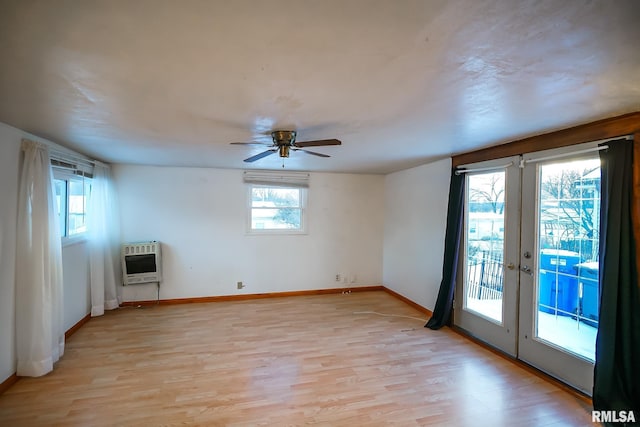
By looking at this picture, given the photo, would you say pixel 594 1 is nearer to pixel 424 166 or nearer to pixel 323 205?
pixel 424 166

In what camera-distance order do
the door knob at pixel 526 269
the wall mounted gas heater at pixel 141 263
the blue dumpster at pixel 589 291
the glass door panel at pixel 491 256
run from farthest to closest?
the wall mounted gas heater at pixel 141 263
the glass door panel at pixel 491 256
the door knob at pixel 526 269
the blue dumpster at pixel 589 291

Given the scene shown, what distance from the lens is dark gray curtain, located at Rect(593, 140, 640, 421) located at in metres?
2.05

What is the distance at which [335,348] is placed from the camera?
130 inches

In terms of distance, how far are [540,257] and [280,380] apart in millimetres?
2701

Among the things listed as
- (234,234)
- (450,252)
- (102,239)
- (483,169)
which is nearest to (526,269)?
(450,252)

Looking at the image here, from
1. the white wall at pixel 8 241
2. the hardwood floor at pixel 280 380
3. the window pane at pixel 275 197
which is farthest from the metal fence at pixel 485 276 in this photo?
the white wall at pixel 8 241

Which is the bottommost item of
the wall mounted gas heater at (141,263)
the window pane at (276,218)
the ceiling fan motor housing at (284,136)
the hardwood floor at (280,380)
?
the hardwood floor at (280,380)

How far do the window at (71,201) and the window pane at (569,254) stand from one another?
16.7 ft

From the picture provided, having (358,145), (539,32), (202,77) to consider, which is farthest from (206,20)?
(358,145)

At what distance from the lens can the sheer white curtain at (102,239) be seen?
4.03m

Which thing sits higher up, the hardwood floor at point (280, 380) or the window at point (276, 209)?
the window at point (276, 209)

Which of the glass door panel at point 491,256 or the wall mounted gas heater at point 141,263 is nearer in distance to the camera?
the glass door panel at point 491,256

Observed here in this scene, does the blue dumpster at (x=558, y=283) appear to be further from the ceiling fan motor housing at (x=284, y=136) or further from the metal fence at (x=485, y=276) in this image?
the ceiling fan motor housing at (x=284, y=136)

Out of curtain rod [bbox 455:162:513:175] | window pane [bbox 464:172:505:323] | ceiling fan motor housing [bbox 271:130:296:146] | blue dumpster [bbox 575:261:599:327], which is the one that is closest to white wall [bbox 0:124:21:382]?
ceiling fan motor housing [bbox 271:130:296:146]
